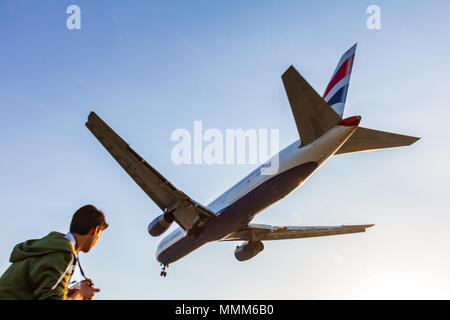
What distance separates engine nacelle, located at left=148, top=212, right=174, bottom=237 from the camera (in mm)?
20812

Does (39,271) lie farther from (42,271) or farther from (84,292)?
(84,292)

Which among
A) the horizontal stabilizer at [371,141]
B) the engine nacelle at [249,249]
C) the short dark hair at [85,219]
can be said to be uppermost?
the horizontal stabilizer at [371,141]

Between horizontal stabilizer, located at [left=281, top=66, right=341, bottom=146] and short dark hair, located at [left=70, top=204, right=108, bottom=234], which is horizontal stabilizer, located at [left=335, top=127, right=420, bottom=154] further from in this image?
short dark hair, located at [left=70, top=204, right=108, bottom=234]

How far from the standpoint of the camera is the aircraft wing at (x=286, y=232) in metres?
26.3

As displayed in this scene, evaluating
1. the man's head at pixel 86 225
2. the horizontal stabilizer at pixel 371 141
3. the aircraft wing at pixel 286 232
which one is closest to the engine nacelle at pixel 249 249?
the aircraft wing at pixel 286 232

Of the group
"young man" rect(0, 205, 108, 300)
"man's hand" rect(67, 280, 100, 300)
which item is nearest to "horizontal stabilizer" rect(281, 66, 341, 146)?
"man's hand" rect(67, 280, 100, 300)

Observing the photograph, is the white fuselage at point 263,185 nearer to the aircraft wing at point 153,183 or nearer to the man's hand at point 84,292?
the aircraft wing at point 153,183

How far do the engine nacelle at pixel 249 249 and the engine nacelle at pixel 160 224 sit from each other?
745cm

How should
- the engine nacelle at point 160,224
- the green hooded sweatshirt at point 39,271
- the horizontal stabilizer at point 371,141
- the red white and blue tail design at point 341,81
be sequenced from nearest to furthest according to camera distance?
the green hooded sweatshirt at point 39,271 < the horizontal stabilizer at point 371,141 < the red white and blue tail design at point 341,81 < the engine nacelle at point 160,224

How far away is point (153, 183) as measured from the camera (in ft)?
66.7

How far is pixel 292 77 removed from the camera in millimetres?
15602

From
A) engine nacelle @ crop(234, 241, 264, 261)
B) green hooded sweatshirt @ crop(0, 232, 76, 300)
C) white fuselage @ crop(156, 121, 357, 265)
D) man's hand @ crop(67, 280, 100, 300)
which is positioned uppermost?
white fuselage @ crop(156, 121, 357, 265)

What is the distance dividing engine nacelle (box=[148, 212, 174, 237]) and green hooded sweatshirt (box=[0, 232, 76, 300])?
17.9 metres
